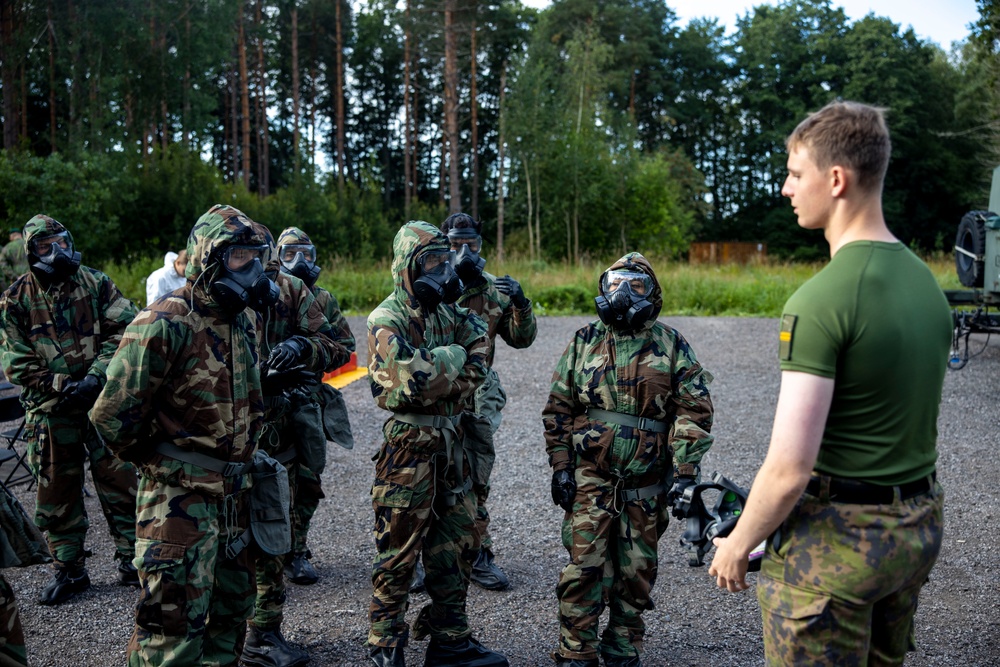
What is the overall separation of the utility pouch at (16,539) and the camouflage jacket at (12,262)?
11.2m

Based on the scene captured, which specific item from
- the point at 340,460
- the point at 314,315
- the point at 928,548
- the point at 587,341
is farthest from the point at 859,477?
the point at 340,460

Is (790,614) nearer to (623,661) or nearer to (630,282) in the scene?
(623,661)

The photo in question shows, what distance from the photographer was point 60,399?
5.07m

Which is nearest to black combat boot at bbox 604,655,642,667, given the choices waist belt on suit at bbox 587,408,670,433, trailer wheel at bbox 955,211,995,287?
waist belt on suit at bbox 587,408,670,433

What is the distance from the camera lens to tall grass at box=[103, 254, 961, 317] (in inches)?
728

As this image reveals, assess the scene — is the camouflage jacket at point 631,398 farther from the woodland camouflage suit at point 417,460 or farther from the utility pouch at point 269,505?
the utility pouch at point 269,505

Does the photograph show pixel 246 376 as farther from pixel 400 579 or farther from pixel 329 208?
pixel 329 208

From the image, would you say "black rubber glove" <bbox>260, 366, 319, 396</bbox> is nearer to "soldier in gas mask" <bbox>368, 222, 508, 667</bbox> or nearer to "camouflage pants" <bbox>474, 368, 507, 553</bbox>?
"soldier in gas mask" <bbox>368, 222, 508, 667</bbox>

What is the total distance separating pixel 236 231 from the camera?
3461mm

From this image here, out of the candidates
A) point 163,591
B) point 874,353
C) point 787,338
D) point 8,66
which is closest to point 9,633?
point 163,591

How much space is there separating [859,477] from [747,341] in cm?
1321

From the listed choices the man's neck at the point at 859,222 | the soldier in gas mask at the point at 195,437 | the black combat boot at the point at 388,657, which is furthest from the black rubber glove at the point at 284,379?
the man's neck at the point at 859,222

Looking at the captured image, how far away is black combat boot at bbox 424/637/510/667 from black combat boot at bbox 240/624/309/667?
0.66 meters

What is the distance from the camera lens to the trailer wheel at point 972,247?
1205 cm
